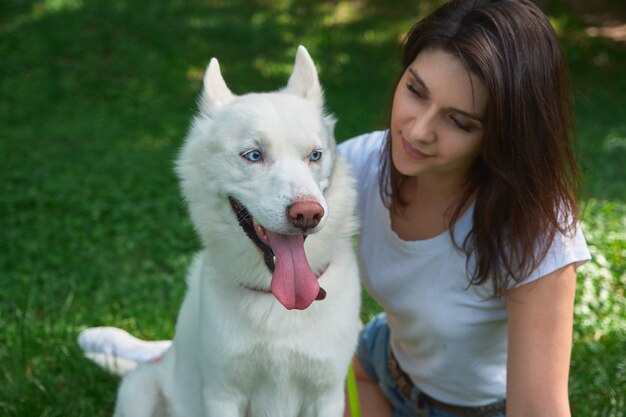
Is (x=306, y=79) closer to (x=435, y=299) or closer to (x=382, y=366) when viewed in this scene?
(x=435, y=299)

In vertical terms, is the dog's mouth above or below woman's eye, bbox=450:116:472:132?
below

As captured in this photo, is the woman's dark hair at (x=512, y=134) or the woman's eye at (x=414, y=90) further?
the woman's eye at (x=414, y=90)

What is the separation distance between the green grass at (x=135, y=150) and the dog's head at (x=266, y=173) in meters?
0.87

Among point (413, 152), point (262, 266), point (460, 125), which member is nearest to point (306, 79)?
point (413, 152)

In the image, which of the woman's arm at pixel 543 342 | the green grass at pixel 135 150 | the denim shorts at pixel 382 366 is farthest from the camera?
the green grass at pixel 135 150

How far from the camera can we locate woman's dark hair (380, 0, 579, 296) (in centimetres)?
245

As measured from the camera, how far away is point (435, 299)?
287 cm

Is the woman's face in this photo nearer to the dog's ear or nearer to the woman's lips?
the woman's lips

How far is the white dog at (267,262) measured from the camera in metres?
2.39

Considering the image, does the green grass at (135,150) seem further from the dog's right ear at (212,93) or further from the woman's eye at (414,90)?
the dog's right ear at (212,93)

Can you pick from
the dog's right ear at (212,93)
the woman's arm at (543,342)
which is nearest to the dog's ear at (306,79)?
the dog's right ear at (212,93)

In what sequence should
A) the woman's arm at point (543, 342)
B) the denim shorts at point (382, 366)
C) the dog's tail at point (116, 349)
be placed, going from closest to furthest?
1. the woman's arm at point (543, 342)
2. the denim shorts at point (382, 366)
3. the dog's tail at point (116, 349)

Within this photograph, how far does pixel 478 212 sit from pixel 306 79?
0.79 m

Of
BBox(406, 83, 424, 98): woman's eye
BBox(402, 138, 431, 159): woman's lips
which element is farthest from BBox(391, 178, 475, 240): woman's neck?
BBox(406, 83, 424, 98): woman's eye
